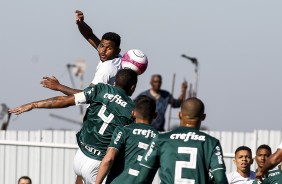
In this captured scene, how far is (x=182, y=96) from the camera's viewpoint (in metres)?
24.9

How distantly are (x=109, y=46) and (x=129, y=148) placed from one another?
70.3 inches

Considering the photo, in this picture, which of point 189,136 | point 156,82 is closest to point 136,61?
point 189,136

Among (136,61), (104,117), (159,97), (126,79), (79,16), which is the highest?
A: (79,16)

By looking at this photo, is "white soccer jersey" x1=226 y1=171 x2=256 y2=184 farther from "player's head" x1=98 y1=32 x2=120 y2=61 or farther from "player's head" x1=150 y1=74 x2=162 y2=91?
"player's head" x1=150 y1=74 x2=162 y2=91

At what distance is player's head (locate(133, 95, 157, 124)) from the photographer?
13.6m

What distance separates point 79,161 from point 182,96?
961 cm

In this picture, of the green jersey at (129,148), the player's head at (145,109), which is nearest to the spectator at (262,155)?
the green jersey at (129,148)

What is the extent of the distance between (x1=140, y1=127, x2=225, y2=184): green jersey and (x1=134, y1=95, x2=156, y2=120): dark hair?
1.32m

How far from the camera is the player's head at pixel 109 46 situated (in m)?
15.2

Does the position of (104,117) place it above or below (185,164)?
above

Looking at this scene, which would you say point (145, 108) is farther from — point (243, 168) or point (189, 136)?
point (243, 168)

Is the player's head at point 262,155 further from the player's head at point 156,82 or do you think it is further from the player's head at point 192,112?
the player's head at point 192,112

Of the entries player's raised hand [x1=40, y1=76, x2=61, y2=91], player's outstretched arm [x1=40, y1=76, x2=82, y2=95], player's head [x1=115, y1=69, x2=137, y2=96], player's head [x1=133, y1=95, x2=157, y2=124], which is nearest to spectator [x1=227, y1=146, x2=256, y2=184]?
player's head [x1=115, y1=69, x2=137, y2=96]

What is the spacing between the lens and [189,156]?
1219cm
